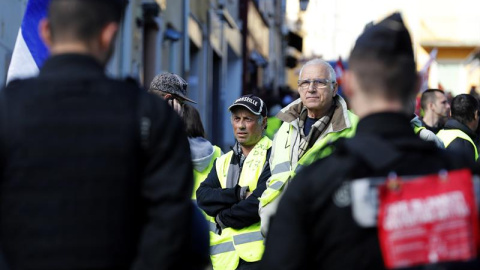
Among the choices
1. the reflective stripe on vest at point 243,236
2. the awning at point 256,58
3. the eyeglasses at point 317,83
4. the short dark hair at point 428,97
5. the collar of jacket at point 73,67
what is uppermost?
the awning at point 256,58

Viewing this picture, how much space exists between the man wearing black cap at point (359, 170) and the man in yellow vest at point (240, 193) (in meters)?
4.18

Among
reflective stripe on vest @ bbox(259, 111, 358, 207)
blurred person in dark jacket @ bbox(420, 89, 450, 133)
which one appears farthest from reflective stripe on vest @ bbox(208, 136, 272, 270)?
blurred person in dark jacket @ bbox(420, 89, 450, 133)

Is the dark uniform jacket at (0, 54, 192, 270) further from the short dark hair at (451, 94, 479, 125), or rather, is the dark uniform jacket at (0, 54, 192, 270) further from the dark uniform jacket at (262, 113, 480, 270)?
the short dark hair at (451, 94, 479, 125)

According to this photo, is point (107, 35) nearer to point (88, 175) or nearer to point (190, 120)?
point (88, 175)

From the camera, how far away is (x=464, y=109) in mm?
10711

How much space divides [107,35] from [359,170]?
100cm

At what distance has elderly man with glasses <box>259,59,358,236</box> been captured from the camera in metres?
7.37

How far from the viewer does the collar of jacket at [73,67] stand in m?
3.96

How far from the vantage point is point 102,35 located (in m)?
4.02

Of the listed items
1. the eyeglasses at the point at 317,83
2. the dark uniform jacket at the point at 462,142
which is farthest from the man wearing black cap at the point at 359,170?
the dark uniform jacket at the point at 462,142

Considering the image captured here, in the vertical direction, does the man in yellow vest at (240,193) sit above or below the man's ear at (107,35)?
below

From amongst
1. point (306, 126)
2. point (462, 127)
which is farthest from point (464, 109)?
point (306, 126)

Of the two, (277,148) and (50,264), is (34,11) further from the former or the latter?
(50,264)

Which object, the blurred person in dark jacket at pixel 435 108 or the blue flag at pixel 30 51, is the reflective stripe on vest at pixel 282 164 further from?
the blurred person in dark jacket at pixel 435 108
